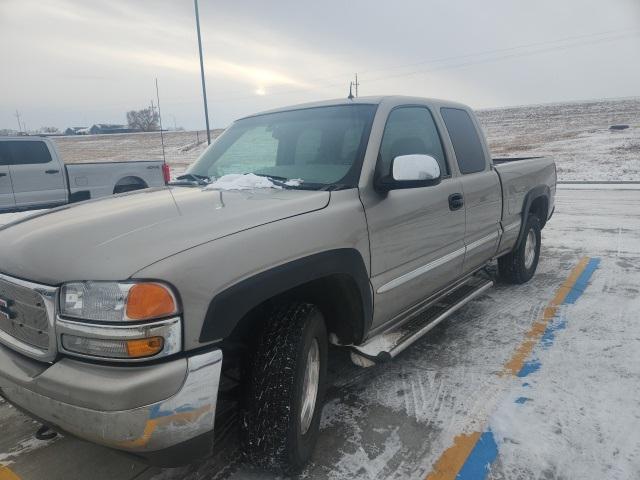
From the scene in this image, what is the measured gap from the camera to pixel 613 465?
2445 millimetres

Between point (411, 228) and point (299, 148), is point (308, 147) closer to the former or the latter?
point (299, 148)

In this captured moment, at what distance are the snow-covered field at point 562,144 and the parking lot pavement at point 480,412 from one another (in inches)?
613

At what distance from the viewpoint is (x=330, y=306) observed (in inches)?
108

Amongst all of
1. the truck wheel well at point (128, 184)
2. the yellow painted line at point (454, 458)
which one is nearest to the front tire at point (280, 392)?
the yellow painted line at point (454, 458)

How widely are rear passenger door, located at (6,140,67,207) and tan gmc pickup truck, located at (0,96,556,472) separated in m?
7.65

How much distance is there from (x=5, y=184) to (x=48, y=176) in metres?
0.76

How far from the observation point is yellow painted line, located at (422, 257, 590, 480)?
8.11 ft

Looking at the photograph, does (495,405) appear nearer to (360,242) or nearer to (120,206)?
(360,242)

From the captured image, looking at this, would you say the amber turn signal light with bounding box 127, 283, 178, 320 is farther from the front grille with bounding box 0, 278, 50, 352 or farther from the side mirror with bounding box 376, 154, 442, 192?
the side mirror with bounding box 376, 154, 442, 192

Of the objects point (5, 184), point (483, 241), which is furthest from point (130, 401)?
Answer: point (5, 184)

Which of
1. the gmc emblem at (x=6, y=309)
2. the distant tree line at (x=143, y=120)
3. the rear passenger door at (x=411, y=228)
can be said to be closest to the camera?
the gmc emblem at (x=6, y=309)

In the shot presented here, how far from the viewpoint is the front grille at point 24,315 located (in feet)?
6.52

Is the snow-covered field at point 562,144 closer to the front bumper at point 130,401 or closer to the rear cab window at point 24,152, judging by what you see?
the rear cab window at point 24,152

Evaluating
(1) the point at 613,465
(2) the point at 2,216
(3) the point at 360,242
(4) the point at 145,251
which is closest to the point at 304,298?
(3) the point at 360,242
